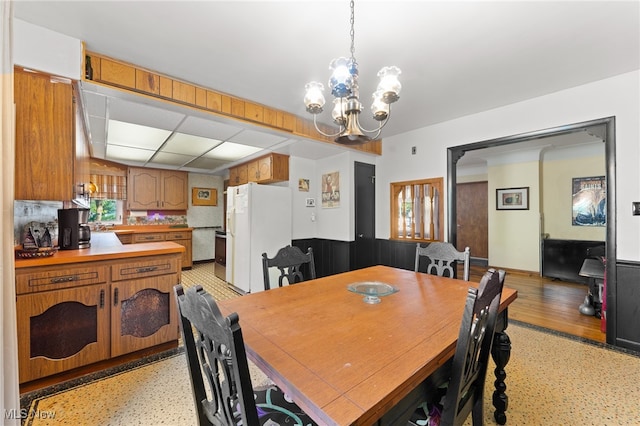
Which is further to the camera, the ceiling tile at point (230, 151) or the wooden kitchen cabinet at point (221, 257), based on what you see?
the wooden kitchen cabinet at point (221, 257)

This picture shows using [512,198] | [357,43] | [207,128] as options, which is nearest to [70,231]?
[207,128]

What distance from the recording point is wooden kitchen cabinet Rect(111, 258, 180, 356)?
6.93 ft

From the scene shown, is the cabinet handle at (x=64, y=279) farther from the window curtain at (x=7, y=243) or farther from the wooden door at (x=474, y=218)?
the wooden door at (x=474, y=218)

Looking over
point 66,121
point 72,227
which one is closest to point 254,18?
point 66,121

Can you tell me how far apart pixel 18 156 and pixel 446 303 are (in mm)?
2876

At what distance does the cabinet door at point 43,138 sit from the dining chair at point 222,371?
1747 millimetres

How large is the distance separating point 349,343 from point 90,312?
2145 mm

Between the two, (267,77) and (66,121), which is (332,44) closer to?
(267,77)

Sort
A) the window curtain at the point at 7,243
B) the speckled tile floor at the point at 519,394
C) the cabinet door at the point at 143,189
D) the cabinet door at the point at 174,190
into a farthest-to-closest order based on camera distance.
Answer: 1. the cabinet door at the point at 174,190
2. the cabinet door at the point at 143,189
3. the speckled tile floor at the point at 519,394
4. the window curtain at the point at 7,243

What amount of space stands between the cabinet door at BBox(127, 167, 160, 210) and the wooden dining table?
547 cm

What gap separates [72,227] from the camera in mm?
2336

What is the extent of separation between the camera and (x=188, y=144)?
13.0 feet

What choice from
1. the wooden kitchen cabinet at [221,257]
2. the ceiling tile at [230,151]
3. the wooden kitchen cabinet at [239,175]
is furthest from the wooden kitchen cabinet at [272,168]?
the wooden kitchen cabinet at [221,257]

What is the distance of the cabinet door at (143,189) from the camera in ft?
18.4
